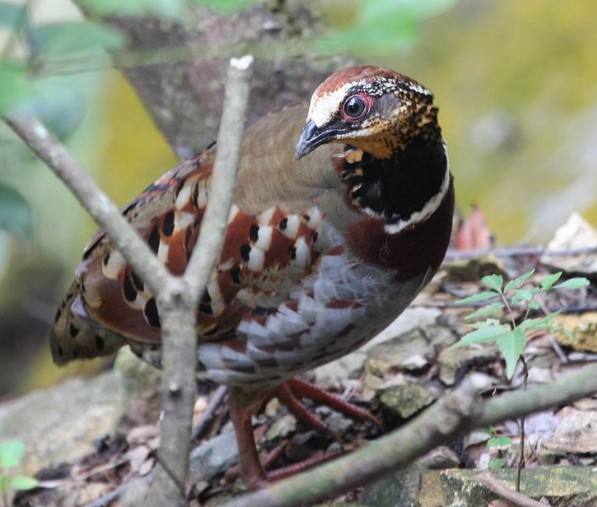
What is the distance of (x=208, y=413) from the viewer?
4.54 meters

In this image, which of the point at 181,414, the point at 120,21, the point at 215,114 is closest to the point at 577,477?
the point at 181,414

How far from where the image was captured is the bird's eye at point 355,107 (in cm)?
309

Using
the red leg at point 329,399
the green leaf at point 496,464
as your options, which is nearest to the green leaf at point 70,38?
the green leaf at point 496,464

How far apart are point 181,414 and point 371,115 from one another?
135cm

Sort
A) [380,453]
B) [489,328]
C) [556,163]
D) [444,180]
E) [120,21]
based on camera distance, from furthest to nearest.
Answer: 1. [556,163]
2. [120,21]
3. [444,180]
4. [489,328]
5. [380,453]

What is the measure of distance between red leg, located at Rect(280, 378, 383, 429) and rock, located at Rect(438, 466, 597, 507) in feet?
2.79

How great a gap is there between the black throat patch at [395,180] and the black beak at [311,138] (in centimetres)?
21

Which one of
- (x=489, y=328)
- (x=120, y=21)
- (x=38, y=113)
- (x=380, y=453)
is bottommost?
(x=489, y=328)

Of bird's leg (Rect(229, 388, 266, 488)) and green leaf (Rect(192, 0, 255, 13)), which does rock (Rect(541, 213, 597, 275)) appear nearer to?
bird's leg (Rect(229, 388, 266, 488))

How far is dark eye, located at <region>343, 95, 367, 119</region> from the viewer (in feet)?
10.1

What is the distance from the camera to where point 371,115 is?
312 centimetres

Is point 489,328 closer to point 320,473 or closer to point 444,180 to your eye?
point 444,180

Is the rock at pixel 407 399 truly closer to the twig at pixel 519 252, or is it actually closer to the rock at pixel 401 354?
the rock at pixel 401 354

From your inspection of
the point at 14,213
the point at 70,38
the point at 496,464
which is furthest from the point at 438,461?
the point at 70,38
